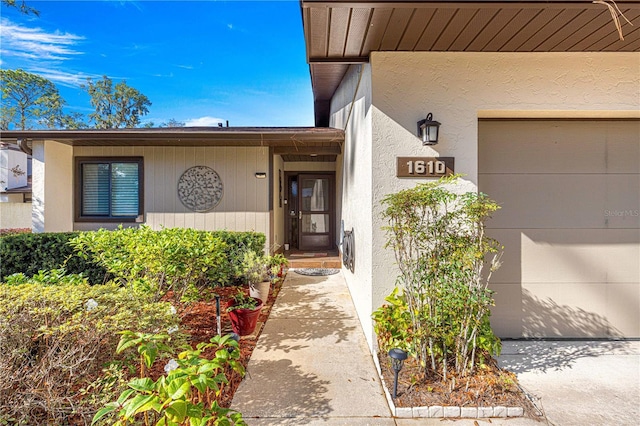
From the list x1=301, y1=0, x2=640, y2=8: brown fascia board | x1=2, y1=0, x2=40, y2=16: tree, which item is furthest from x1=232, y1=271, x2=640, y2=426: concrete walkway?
x1=2, y1=0, x2=40, y2=16: tree

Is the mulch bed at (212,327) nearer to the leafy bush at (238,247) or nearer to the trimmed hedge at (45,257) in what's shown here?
the leafy bush at (238,247)

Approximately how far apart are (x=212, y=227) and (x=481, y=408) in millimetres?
5363

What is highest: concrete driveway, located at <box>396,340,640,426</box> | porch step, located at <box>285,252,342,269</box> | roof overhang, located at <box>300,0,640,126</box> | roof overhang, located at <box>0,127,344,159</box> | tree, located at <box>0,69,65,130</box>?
tree, located at <box>0,69,65,130</box>

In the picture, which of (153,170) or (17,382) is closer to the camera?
(17,382)

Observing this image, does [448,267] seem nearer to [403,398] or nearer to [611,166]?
[403,398]

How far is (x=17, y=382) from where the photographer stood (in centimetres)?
170

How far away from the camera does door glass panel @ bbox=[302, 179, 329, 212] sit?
26.8 ft

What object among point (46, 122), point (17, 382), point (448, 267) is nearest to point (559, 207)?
point (448, 267)

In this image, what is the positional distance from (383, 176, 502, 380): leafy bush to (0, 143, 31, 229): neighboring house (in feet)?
39.0


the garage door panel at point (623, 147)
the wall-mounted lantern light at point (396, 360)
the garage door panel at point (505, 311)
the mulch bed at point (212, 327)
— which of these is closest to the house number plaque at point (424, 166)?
the garage door panel at point (505, 311)

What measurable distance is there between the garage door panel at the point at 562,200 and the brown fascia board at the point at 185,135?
117 inches

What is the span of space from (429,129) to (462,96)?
1.81 feet

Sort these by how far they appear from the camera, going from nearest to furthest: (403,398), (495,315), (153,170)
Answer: (403,398), (495,315), (153,170)

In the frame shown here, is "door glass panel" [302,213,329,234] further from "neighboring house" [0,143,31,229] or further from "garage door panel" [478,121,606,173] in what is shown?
"neighboring house" [0,143,31,229]
